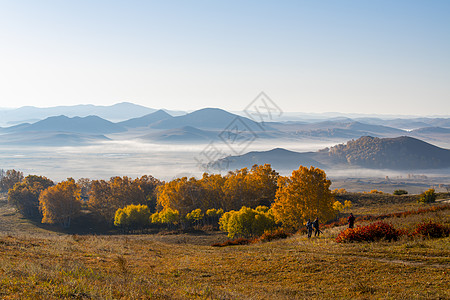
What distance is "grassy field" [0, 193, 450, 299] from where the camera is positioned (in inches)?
499

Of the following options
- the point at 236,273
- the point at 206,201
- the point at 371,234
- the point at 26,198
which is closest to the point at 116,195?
the point at 26,198

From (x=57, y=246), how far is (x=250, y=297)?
16310mm

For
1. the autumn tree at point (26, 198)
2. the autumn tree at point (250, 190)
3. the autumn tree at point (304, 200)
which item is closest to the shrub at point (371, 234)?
the autumn tree at point (304, 200)

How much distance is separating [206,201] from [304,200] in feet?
127

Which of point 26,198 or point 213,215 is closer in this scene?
point 213,215

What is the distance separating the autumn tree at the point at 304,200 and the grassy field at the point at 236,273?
24557mm

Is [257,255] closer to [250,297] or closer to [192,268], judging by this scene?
[192,268]

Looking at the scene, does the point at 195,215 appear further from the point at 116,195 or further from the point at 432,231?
the point at 432,231

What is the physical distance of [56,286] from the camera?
12062 millimetres

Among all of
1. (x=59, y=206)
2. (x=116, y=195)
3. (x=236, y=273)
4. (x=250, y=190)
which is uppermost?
(x=236, y=273)

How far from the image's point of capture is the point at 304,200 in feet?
162

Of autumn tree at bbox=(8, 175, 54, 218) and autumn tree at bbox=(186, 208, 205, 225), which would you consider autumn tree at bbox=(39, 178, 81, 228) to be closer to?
autumn tree at bbox=(8, 175, 54, 218)

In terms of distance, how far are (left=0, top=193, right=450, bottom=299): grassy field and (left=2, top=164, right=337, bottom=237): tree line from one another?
2547 cm

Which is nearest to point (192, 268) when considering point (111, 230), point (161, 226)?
point (161, 226)
